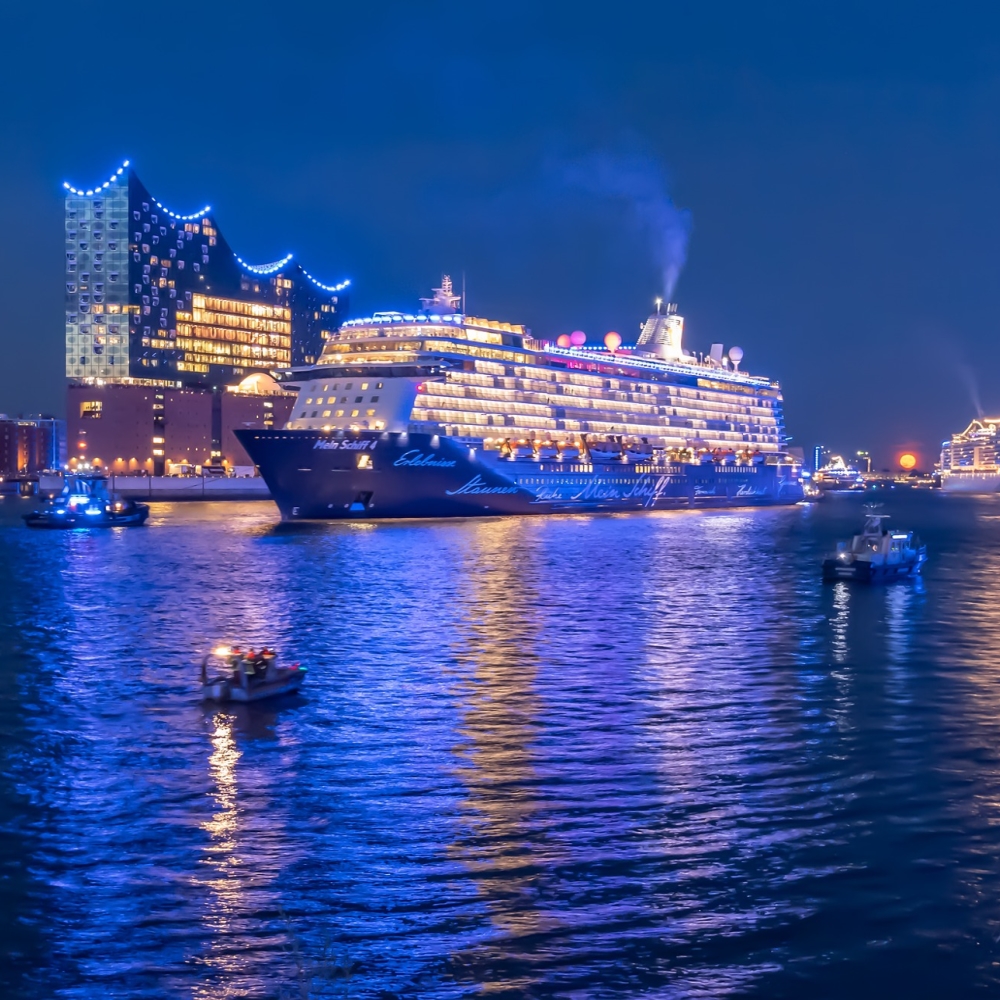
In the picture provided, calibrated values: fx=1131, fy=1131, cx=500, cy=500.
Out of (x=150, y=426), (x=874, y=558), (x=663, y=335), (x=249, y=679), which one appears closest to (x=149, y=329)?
(x=150, y=426)

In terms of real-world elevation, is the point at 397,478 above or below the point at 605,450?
below

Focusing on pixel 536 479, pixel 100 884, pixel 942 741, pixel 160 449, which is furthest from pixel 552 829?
pixel 160 449

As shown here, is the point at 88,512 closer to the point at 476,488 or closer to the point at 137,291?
the point at 476,488

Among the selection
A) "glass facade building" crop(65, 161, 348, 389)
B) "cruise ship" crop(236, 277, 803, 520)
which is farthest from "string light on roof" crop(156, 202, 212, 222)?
"cruise ship" crop(236, 277, 803, 520)

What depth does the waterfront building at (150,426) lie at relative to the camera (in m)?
152

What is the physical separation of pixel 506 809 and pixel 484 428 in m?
66.6

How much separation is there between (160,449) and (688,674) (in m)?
142

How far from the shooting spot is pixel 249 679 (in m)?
20.3

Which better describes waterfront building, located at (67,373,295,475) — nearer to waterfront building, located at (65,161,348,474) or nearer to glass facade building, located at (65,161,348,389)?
waterfront building, located at (65,161,348,474)

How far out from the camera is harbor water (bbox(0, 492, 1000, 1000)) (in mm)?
9727

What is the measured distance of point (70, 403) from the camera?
6063 inches

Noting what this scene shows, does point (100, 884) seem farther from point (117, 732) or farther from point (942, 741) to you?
point (942, 741)

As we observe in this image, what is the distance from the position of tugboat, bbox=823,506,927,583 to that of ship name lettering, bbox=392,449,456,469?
31.1m

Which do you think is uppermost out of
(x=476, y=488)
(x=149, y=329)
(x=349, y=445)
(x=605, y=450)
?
(x=149, y=329)
